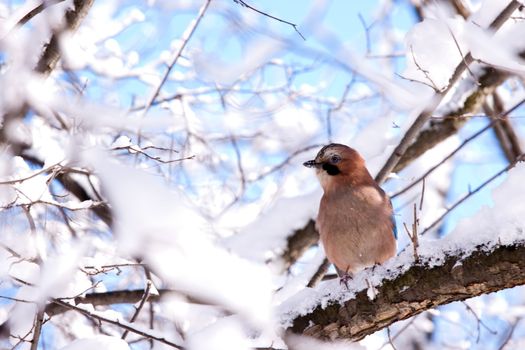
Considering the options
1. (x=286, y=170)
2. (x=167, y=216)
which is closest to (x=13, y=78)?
(x=167, y=216)

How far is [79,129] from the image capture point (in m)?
4.53

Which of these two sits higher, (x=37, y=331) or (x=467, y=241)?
(x=37, y=331)

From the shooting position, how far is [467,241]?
9.93 ft

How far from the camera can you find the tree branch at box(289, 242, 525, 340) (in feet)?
9.44

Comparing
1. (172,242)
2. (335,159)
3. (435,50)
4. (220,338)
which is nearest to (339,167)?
(335,159)

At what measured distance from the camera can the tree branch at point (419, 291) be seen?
2877mm

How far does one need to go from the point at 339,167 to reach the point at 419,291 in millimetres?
2114

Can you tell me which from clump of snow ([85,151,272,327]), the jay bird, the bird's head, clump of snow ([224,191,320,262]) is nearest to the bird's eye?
the bird's head

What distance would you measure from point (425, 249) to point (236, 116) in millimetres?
3165

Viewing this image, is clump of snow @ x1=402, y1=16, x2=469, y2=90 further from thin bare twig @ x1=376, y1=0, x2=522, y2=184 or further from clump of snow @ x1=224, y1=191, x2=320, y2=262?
clump of snow @ x1=224, y1=191, x2=320, y2=262

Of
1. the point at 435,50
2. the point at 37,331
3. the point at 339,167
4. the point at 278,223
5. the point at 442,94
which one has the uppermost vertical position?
the point at 278,223

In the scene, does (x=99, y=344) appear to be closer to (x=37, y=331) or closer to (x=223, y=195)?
(x=37, y=331)

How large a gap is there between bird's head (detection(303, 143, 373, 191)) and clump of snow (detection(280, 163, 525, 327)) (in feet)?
5.16

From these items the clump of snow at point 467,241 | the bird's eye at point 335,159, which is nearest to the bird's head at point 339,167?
the bird's eye at point 335,159
